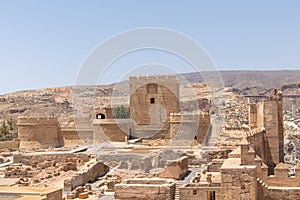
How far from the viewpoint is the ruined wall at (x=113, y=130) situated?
2777cm

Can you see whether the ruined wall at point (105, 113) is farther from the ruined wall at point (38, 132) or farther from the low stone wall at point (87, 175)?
the low stone wall at point (87, 175)

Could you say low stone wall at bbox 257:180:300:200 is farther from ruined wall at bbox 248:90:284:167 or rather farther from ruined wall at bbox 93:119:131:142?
ruined wall at bbox 93:119:131:142

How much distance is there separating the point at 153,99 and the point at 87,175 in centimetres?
908

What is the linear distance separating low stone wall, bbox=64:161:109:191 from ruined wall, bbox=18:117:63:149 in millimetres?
9143

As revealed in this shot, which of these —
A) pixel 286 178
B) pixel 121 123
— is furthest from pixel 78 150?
pixel 286 178

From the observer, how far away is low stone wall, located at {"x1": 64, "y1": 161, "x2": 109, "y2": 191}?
723 inches

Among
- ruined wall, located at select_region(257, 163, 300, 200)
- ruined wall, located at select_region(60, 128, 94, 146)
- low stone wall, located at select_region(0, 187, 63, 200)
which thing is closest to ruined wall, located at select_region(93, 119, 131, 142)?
ruined wall, located at select_region(60, 128, 94, 146)

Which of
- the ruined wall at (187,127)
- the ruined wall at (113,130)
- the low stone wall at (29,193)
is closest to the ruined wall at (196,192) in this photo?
the low stone wall at (29,193)

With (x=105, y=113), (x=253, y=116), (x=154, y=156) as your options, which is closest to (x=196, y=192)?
(x=154, y=156)

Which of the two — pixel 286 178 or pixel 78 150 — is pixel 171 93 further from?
pixel 286 178

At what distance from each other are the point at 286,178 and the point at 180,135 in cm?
1126

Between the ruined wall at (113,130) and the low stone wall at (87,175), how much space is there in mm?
6209

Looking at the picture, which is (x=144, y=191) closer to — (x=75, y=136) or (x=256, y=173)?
(x=256, y=173)

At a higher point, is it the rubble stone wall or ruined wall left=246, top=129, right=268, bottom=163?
ruined wall left=246, top=129, right=268, bottom=163
